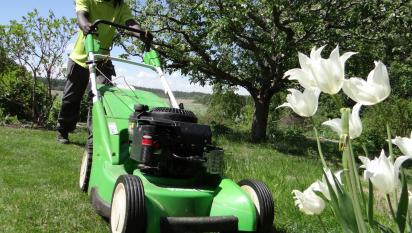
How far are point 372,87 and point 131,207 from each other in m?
1.79

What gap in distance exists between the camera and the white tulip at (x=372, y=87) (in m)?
1.10

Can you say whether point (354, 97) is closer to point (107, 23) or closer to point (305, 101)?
point (305, 101)

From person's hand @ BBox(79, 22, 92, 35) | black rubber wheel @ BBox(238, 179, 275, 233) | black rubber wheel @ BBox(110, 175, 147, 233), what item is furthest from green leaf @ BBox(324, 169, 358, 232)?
person's hand @ BBox(79, 22, 92, 35)

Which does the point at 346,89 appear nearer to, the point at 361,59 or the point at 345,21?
the point at 345,21

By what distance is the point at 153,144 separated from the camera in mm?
2928

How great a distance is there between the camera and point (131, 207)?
2.62 metres

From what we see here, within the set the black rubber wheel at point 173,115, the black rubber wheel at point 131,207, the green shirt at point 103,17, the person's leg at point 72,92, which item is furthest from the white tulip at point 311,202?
the person's leg at point 72,92

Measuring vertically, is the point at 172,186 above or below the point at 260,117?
below

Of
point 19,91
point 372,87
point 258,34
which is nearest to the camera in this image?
point 372,87

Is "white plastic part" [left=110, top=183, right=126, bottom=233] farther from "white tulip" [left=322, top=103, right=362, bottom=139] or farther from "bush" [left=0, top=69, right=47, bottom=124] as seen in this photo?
"bush" [left=0, top=69, right=47, bottom=124]

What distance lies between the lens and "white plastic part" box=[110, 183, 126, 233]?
2746 millimetres

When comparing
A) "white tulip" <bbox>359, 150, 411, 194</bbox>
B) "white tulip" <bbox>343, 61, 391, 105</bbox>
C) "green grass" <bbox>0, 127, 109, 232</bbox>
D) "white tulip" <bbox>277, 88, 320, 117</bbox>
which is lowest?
"green grass" <bbox>0, 127, 109, 232</bbox>

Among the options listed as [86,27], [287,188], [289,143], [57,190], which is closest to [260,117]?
[289,143]

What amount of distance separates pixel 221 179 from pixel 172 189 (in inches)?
16.7
